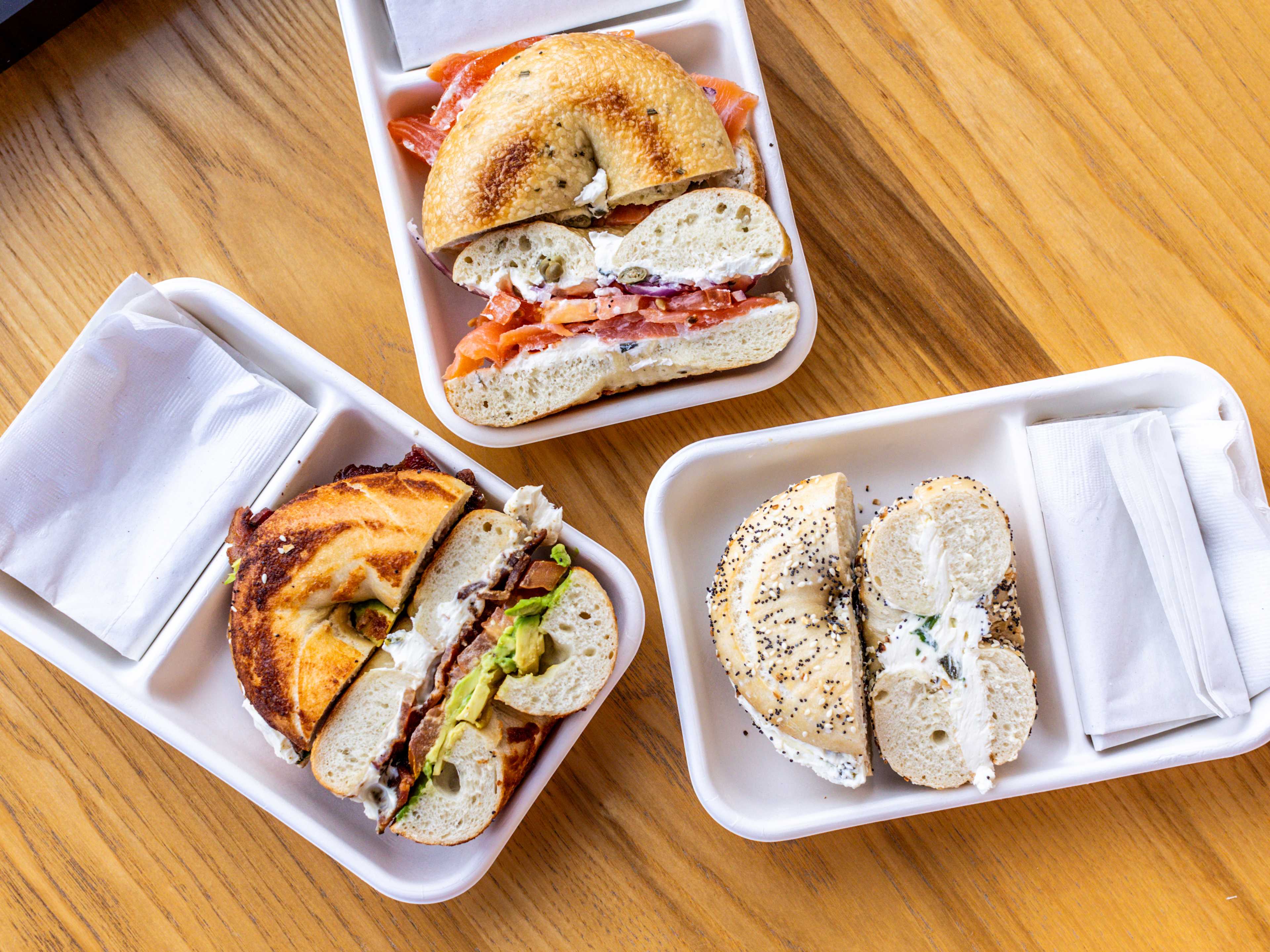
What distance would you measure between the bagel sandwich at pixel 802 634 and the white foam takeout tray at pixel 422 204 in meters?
0.25

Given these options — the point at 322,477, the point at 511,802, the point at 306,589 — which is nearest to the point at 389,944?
the point at 511,802

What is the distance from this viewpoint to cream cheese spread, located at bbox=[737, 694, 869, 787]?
137 cm

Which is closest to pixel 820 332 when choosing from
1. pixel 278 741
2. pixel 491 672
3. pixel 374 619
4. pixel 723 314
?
pixel 723 314

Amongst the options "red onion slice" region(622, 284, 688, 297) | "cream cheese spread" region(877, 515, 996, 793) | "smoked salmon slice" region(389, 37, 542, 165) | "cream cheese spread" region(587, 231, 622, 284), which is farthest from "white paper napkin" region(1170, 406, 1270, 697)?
"smoked salmon slice" region(389, 37, 542, 165)

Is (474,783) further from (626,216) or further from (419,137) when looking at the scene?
(419,137)

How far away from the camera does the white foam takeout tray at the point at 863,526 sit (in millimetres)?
1383

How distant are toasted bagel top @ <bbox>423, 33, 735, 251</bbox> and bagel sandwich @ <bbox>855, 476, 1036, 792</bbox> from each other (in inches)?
27.0

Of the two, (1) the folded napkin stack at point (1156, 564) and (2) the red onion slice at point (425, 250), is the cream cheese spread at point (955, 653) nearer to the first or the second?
(1) the folded napkin stack at point (1156, 564)

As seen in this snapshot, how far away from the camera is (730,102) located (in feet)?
4.64

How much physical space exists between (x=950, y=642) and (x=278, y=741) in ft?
3.71

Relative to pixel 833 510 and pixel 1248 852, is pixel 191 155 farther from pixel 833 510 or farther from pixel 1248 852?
pixel 1248 852

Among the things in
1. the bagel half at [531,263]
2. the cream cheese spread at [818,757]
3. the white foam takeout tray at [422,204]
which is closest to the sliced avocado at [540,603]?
the white foam takeout tray at [422,204]

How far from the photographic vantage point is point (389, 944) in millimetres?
1577

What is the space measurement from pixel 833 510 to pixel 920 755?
0.44m
